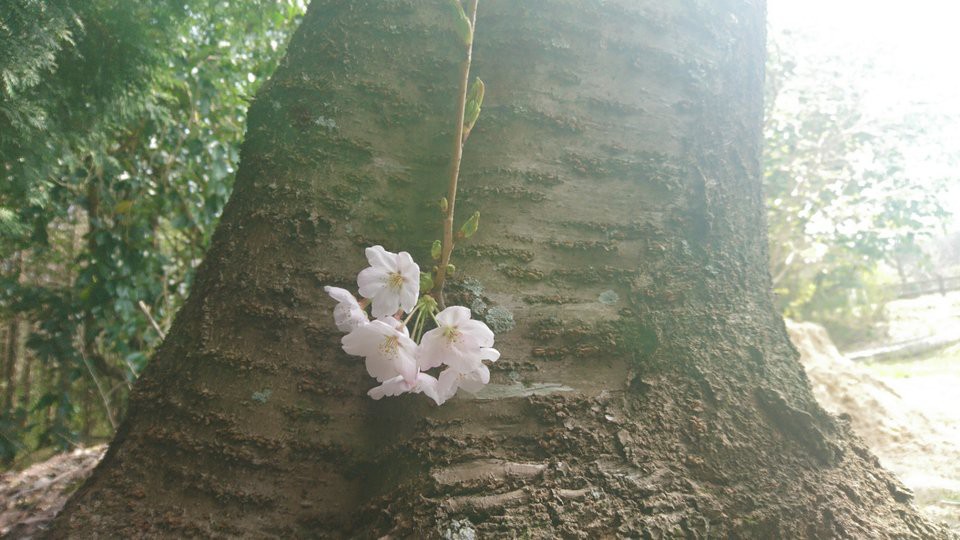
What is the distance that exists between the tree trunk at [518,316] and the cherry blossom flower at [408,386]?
10 centimetres

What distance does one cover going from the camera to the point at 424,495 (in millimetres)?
868

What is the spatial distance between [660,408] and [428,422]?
40cm

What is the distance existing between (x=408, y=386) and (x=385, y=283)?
16 centimetres

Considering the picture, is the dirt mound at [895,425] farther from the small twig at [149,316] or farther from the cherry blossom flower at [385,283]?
the small twig at [149,316]

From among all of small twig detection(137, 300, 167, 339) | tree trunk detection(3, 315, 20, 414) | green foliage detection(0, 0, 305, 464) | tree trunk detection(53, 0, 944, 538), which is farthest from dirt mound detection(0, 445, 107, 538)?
tree trunk detection(3, 315, 20, 414)

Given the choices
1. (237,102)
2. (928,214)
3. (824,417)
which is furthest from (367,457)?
(928,214)

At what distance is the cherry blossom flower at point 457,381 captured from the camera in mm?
884

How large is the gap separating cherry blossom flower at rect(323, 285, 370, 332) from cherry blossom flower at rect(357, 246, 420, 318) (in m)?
0.04

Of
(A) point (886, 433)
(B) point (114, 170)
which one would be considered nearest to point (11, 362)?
(B) point (114, 170)

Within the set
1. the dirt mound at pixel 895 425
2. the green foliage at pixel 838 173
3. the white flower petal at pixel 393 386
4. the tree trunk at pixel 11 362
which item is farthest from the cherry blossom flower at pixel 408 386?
the green foliage at pixel 838 173

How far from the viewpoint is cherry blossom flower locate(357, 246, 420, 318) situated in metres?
0.84

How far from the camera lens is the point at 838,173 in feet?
20.0

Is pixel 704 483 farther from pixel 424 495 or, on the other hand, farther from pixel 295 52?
pixel 295 52

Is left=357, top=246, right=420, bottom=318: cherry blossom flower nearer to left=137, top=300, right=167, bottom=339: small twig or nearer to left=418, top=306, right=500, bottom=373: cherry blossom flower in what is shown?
left=418, top=306, right=500, bottom=373: cherry blossom flower
